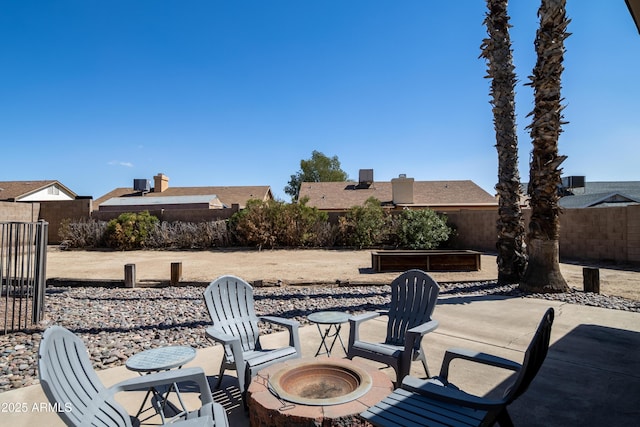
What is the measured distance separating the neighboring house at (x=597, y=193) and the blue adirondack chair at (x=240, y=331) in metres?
13.0

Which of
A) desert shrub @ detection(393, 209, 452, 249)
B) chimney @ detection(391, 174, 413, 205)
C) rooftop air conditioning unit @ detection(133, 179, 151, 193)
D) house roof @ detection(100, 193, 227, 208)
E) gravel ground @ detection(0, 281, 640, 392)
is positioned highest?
rooftop air conditioning unit @ detection(133, 179, 151, 193)

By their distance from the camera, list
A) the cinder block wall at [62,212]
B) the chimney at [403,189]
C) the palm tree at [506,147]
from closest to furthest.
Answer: the palm tree at [506,147] < the cinder block wall at [62,212] < the chimney at [403,189]

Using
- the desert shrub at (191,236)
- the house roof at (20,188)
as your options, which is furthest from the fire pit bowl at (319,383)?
the house roof at (20,188)

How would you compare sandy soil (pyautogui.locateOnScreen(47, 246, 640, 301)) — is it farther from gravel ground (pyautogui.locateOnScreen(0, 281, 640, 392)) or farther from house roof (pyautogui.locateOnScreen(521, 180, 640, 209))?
house roof (pyautogui.locateOnScreen(521, 180, 640, 209))

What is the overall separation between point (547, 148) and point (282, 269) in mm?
7529

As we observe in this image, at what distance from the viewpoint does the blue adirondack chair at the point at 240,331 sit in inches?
108

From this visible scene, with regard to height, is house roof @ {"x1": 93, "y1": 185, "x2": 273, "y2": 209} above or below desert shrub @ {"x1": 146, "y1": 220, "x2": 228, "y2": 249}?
above

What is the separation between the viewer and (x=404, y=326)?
3471 mm

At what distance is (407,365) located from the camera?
112 inches

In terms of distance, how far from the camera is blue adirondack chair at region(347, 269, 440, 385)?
113 inches

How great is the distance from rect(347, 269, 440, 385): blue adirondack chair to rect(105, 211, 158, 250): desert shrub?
659 inches

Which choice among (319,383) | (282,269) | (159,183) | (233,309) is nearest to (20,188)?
(159,183)

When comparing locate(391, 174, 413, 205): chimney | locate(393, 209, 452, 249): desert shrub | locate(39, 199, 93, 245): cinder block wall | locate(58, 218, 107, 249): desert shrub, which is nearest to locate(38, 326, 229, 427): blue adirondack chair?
locate(393, 209, 452, 249): desert shrub

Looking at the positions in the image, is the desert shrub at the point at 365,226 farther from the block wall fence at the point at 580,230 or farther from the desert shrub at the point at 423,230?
the block wall fence at the point at 580,230
